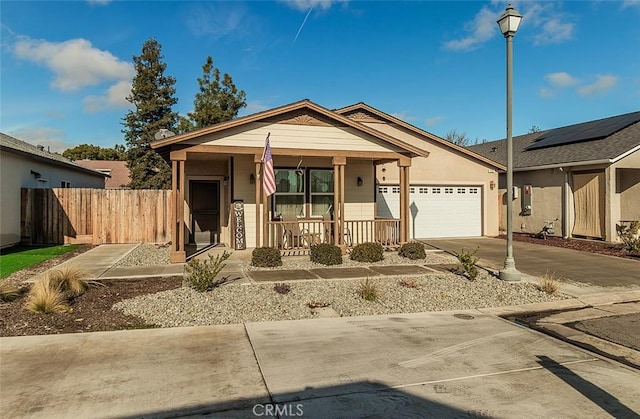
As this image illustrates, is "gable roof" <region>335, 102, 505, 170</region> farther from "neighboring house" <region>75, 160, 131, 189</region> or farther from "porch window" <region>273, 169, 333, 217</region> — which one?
"neighboring house" <region>75, 160, 131, 189</region>

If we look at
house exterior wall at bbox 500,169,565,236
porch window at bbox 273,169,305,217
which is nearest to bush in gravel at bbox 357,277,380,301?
porch window at bbox 273,169,305,217

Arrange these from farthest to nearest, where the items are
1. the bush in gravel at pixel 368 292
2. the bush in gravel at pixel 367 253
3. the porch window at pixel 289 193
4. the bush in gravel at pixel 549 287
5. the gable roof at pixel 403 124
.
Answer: the gable roof at pixel 403 124 → the porch window at pixel 289 193 → the bush in gravel at pixel 367 253 → the bush in gravel at pixel 549 287 → the bush in gravel at pixel 368 292

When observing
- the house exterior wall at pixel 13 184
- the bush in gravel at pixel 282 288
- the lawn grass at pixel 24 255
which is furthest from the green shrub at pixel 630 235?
the house exterior wall at pixel 13 184

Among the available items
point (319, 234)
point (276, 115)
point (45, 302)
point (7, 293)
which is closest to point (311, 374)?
point (45, 302)

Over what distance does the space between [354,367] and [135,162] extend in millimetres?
34579

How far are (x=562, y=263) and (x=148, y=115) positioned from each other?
3272 cm

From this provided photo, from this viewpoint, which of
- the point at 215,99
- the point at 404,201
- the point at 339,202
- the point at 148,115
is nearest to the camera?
the point at 339,202

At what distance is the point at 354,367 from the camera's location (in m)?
4.43

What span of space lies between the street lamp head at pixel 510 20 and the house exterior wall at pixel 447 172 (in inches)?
320

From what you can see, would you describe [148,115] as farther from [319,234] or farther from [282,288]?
[282,288]

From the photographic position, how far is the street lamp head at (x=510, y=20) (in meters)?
8.53

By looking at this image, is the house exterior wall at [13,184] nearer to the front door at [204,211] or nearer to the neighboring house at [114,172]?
the front door at [204,211]

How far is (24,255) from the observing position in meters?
11.9

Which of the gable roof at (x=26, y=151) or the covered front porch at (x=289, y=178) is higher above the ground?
the gable roof at (x=26, y=151)
